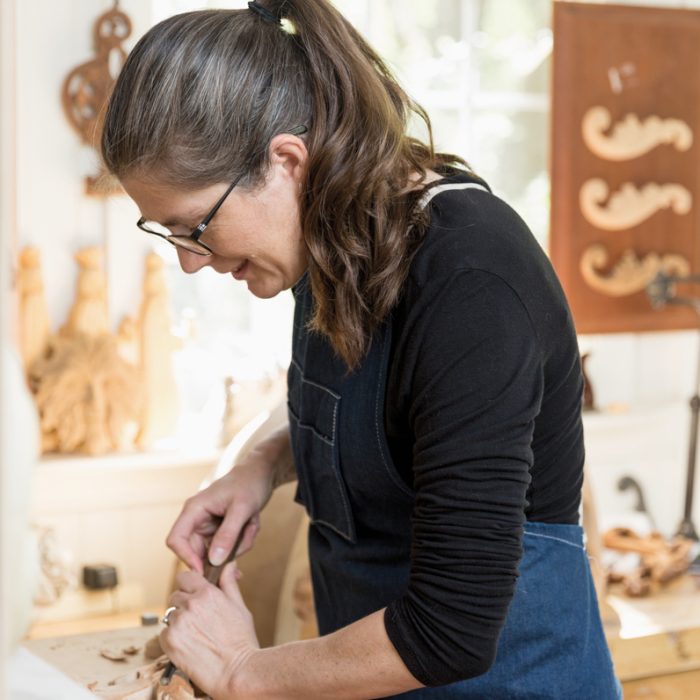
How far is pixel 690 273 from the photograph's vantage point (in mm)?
3516

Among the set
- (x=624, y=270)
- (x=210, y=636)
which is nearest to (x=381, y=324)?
(x=210, y=636)

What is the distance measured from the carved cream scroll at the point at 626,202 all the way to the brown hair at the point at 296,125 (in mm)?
2325

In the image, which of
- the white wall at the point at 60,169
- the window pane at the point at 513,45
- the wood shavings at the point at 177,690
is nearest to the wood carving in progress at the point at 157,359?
the white wall at the point at 60,169

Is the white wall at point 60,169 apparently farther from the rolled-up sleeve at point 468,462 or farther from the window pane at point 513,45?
the rolled-up sleeve at point 468,462

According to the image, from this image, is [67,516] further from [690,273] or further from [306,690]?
[690,273]

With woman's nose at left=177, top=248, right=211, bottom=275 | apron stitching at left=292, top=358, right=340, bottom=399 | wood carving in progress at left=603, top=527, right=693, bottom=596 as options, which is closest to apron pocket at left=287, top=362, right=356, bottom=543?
apron stitching at left=292, top=358, right=340, bottom=399

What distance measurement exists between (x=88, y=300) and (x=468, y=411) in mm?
1866

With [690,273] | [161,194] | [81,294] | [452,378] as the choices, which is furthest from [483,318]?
[690,273]

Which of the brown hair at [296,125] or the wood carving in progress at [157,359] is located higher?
the brown hair at [296,125]

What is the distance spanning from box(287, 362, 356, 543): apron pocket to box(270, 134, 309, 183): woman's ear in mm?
275

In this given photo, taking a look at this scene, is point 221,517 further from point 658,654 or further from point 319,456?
point 658,654

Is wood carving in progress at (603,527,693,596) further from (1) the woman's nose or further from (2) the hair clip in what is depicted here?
(2) the hair clip

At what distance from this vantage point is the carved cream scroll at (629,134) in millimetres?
3297

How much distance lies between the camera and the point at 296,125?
108 centimetres
